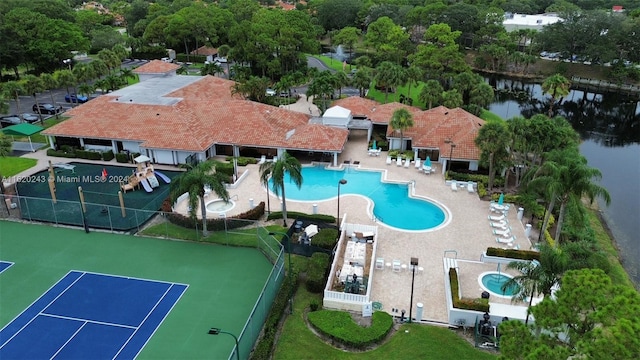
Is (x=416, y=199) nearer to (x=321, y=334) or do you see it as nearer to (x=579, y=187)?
(x=579, y=187)

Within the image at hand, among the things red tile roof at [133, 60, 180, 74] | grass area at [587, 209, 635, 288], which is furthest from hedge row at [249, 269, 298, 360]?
red tile roof at [133, 60, 180, 74]

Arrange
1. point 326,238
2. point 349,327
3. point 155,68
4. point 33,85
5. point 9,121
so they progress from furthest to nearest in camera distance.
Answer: point 155,68, point 33,85, point 9,121, point 326,238, point 349,327

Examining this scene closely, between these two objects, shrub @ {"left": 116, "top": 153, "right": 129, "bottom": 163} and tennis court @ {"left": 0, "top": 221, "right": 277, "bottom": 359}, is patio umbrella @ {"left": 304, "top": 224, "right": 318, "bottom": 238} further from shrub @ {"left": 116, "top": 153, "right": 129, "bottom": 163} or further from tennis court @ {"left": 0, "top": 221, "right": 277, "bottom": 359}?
shrub @ {"left": 116, "top": 153, "right": 129, "bottom": 163}

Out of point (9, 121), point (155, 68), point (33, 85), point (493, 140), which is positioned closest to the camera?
point (493, 140)

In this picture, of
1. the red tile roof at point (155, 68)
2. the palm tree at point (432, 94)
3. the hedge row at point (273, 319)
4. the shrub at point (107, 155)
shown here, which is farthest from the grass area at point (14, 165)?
the palm tree at point (432, 94)

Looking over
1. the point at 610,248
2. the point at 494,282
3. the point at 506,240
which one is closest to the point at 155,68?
the point at 506,240

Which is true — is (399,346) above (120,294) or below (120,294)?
below

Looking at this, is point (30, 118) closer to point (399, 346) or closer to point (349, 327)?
point (349, 327)
